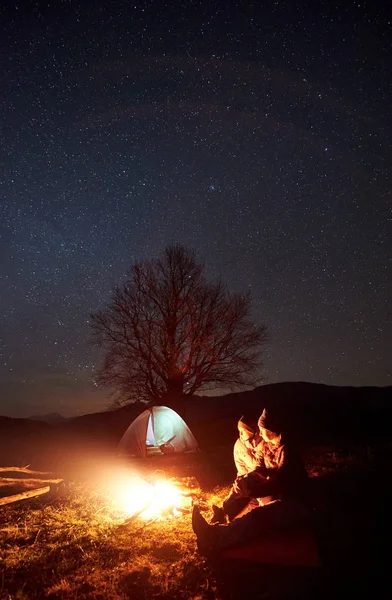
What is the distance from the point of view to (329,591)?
4402mm

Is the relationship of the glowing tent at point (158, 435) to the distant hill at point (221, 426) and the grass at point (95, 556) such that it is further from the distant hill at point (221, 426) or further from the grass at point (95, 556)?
the grass at point (95, 556)

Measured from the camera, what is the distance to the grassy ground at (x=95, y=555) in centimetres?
459

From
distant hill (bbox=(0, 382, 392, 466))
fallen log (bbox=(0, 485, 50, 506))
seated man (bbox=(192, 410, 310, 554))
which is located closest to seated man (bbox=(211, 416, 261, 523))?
seated man (bbox=(192, 410, 310, 554))

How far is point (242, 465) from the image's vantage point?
6.67 meters

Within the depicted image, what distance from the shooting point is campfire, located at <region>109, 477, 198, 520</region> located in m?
7.09

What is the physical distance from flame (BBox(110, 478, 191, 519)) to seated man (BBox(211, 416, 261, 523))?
1551 millimetres

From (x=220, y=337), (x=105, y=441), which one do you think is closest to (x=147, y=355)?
(x=220, y=337)

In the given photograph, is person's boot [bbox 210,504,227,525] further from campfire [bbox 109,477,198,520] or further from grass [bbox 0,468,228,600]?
campfire [bbox 109,477,198,520]

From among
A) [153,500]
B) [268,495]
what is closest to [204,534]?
[268,495]

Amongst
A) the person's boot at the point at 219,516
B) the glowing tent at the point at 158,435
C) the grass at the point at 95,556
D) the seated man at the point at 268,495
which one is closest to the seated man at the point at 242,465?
the person's boot at the point at 219,516

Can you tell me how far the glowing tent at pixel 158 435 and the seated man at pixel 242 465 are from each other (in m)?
6.84

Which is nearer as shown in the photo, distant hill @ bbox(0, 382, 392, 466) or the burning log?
the burning log

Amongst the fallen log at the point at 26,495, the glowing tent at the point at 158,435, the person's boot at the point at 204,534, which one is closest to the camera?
the person's boot at the point at 204,534

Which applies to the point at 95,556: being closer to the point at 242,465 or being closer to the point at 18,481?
the point at 242,465
